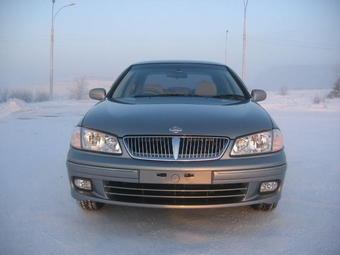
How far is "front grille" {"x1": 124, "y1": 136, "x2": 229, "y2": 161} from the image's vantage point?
2.63 m

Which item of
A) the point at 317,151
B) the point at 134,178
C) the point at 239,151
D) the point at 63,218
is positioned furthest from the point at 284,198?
the point at 317,151

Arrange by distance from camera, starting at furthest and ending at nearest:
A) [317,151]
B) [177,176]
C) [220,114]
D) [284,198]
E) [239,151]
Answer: [317,151]
[284,198]
[220,114]
[239,151]
[177,176]

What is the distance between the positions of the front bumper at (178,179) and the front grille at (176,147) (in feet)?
0.20

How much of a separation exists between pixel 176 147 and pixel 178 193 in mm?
362

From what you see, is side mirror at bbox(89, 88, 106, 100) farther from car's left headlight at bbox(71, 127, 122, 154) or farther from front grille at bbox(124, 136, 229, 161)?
front grille at bbox(124, 136, 229, 161)

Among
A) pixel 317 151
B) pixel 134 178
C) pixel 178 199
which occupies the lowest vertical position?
pixel 317 151

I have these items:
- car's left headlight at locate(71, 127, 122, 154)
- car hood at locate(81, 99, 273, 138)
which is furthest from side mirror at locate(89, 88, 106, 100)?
car's left headlight at locate(71, 127, 122, 154)

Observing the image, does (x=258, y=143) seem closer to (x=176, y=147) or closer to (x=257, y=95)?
(x=176, y=147)

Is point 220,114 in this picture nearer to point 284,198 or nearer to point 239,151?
point 239,151

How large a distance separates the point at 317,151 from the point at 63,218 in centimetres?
480

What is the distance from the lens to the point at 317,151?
609 cm

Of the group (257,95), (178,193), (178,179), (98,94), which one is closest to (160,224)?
(178,193)

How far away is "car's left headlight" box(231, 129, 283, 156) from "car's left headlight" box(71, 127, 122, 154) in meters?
0.97

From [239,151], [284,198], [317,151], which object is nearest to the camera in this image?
[239,151]
